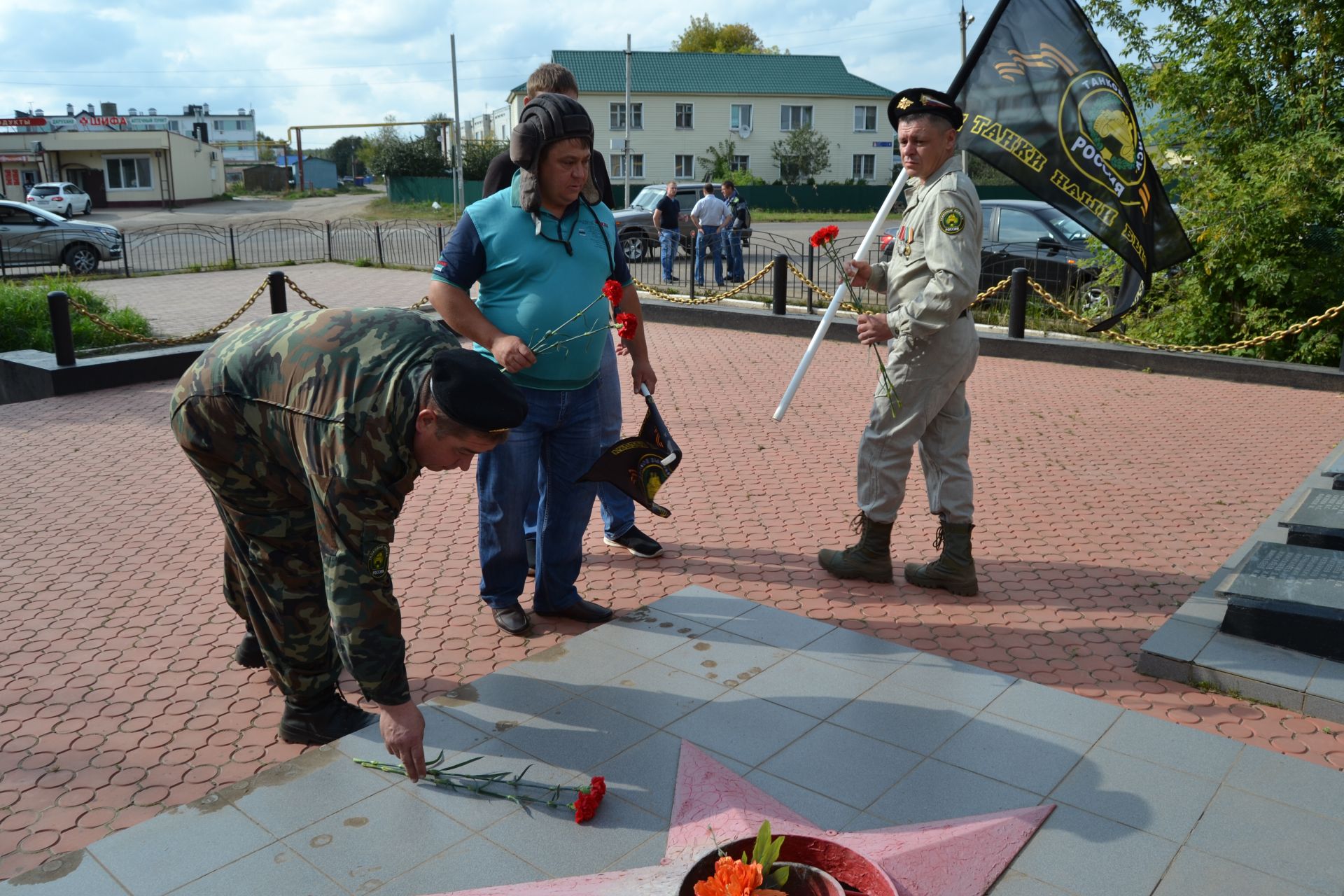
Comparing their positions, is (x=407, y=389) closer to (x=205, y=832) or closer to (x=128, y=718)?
(x=205, y=832)

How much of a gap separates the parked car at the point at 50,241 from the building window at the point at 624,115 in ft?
111

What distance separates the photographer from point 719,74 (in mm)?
52969

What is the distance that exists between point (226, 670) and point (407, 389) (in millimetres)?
2115

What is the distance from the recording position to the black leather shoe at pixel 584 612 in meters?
4.48

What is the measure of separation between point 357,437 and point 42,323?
10676mm

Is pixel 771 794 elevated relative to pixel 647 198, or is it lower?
lower

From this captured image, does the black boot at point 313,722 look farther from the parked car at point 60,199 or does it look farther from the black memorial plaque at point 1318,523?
the parked car at point 60,199

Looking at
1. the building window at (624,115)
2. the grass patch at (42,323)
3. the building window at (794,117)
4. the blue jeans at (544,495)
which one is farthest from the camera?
the building window at (794,117)

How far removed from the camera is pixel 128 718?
3717mm

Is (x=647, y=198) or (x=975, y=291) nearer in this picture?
(x=975, y=291)

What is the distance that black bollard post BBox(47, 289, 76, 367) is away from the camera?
9.16 m

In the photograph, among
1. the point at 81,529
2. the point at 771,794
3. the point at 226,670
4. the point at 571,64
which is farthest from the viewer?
the point at 571,64

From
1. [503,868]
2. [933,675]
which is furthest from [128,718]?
[933,675]

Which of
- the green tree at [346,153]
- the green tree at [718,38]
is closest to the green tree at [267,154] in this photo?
the green tree at [346,153]
